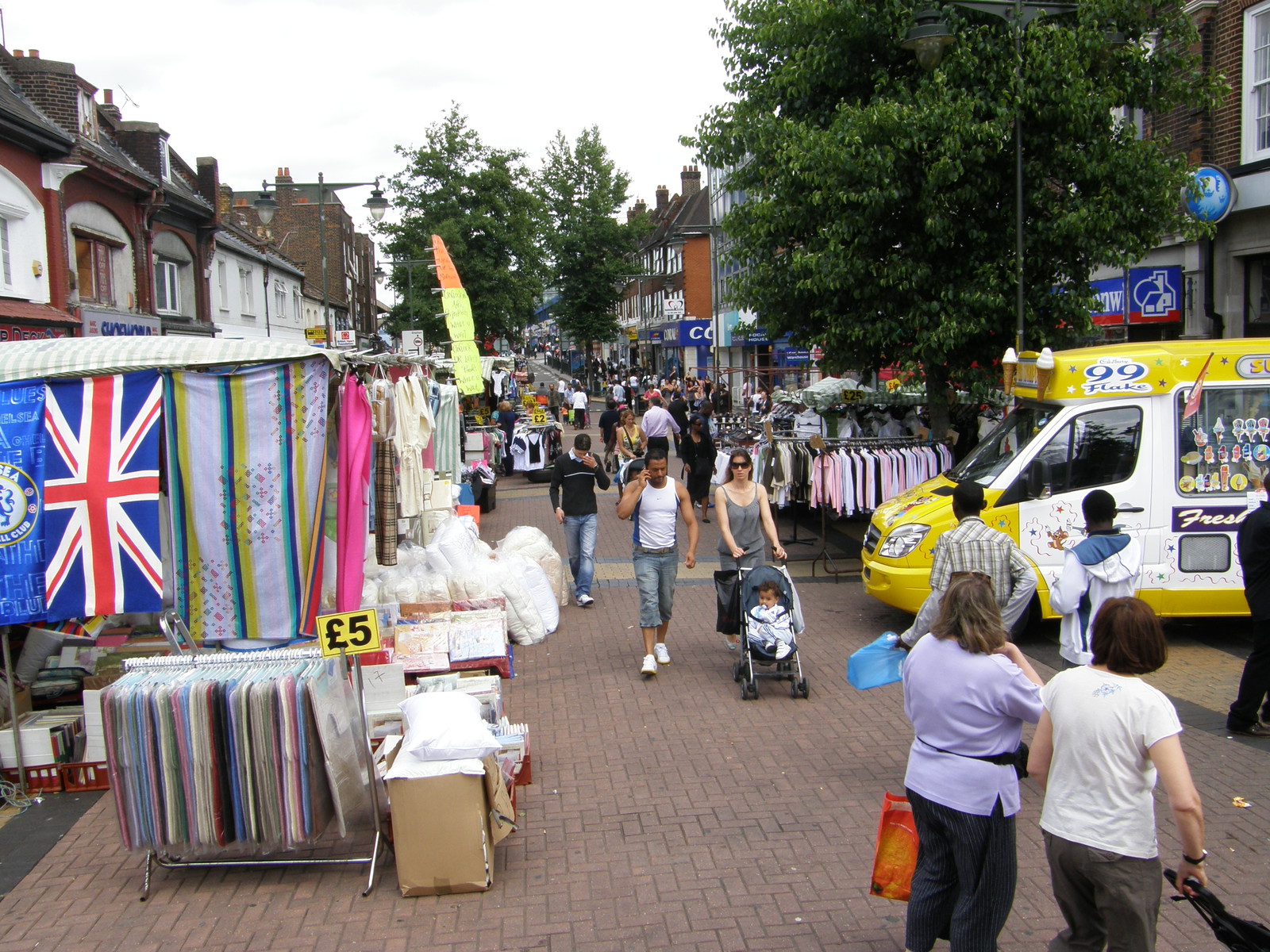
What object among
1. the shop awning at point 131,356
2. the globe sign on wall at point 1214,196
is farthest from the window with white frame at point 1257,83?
the shop awning at point 131,356

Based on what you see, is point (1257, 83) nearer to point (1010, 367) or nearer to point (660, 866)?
point (1010, 367)

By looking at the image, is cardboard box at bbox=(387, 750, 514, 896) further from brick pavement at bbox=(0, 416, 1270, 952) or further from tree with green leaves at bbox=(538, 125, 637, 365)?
tree with green leaves at bbox=(538, 125, 637, 365)

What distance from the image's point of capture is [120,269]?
18.8 meters

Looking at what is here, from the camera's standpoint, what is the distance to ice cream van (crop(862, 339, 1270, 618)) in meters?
8.77

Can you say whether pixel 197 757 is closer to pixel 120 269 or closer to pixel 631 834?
pixel 631 834

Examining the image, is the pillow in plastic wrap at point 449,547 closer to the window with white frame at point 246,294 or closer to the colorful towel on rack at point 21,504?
the colorful towel on rack at point 21,504

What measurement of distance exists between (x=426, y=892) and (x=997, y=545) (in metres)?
3.77

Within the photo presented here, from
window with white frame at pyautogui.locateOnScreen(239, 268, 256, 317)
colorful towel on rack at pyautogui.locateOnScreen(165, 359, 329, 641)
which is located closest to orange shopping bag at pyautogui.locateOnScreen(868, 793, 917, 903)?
colorful towel on rack at pyautogui.locateOnScreen(165, 359, 329, 641)

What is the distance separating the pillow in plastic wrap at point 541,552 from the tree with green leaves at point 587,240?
41.5 m

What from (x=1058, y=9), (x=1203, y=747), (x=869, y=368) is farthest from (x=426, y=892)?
(x=1058, y=9)

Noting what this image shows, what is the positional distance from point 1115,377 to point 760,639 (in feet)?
13.5

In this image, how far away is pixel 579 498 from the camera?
10438mm

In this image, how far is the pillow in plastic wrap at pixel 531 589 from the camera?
9547 millimetres

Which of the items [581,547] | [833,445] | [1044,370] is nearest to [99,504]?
[581,547]
